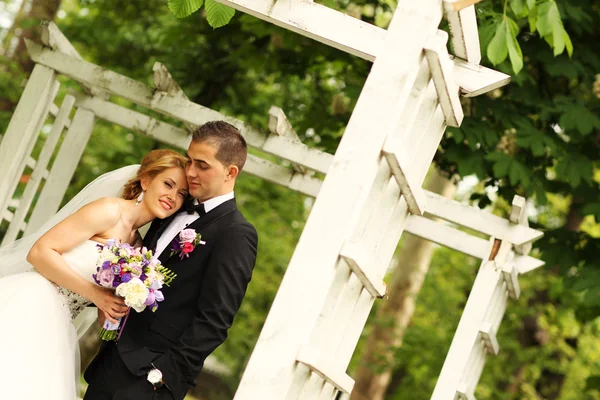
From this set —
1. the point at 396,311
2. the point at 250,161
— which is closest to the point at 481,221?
the point at 250,161

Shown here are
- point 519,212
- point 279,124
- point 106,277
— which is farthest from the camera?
point 279,124

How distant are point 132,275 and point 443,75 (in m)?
1.51

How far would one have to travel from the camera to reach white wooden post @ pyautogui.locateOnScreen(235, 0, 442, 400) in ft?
9.09

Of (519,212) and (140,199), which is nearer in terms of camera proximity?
(140,199)

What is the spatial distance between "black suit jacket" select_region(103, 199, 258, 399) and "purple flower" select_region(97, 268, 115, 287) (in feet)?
0.80

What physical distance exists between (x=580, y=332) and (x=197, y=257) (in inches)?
513

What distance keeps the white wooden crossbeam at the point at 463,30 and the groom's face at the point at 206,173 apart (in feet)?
3.79

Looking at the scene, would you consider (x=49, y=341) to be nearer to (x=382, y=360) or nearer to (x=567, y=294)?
(x=382, y=360)

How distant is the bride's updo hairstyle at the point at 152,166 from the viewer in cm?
400

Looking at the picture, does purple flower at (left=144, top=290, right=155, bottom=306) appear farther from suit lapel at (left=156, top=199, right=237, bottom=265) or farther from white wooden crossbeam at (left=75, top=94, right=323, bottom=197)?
white wooden crossbeam at (left=75, top=94, right=323, bottom=197)

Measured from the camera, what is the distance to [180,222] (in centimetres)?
383

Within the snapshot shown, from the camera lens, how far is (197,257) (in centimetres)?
364

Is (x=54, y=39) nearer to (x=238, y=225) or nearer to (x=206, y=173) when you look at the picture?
(x=206, y=173)

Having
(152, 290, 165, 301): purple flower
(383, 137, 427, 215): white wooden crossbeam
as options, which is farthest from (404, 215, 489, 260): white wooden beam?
(152, 290, 165, 301): purple flower
